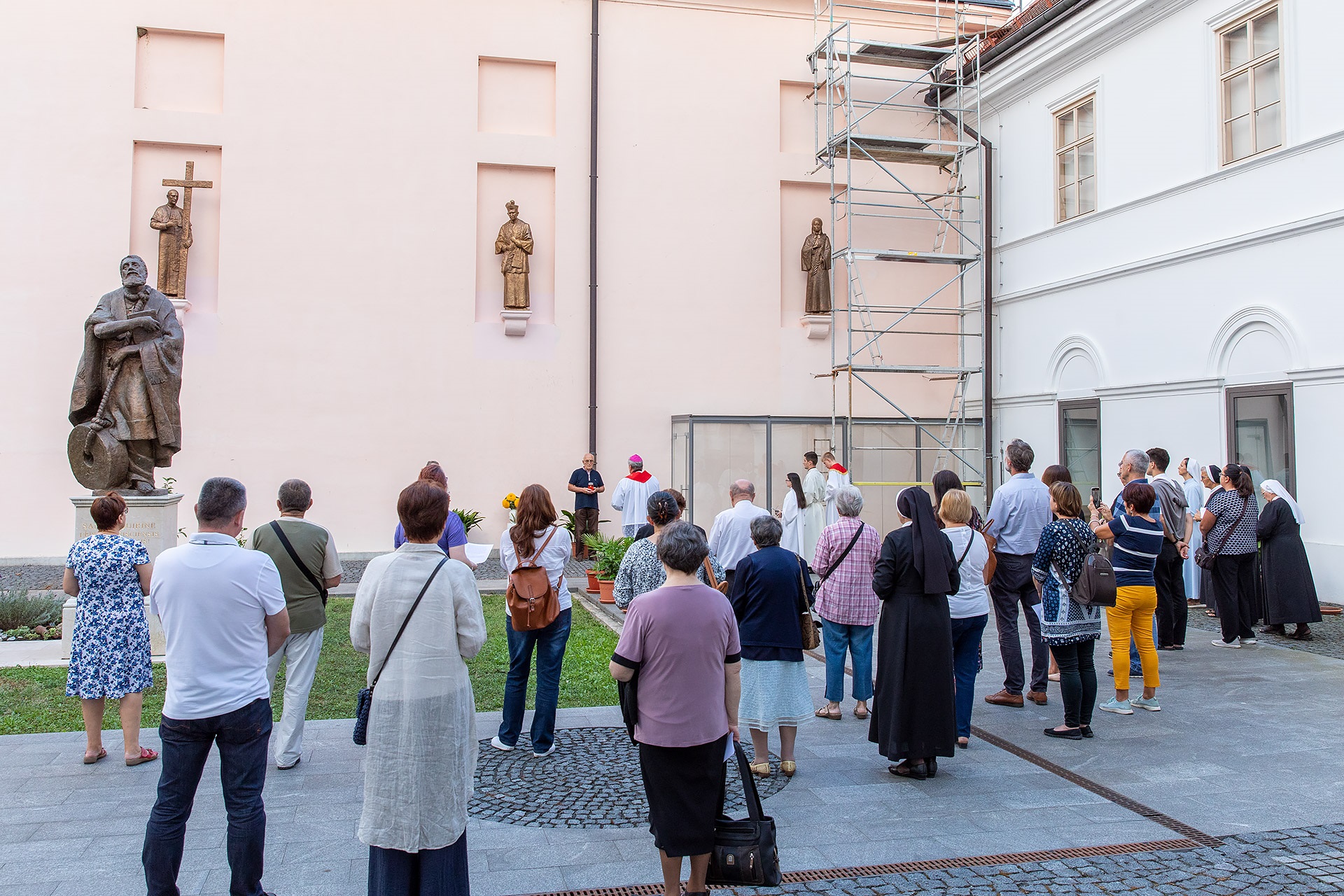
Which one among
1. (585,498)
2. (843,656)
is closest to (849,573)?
(843,656)

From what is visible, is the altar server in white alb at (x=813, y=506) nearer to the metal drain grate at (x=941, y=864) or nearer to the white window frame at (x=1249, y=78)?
the white window frame at (x=1249, y=78)

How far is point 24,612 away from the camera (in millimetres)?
10297

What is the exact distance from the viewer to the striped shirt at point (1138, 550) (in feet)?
21.8

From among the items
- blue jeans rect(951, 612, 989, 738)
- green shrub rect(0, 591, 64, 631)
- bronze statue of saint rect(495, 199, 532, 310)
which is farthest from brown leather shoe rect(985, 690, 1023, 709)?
bronze statue of saint rect(495, 199, 532, 310)

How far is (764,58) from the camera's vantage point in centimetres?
1780

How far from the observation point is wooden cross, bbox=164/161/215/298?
15508 mm

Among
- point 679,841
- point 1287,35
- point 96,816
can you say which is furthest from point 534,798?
point 1287,35

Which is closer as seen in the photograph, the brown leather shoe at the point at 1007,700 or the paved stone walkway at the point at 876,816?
the paved stone walkway at the point at 876,816

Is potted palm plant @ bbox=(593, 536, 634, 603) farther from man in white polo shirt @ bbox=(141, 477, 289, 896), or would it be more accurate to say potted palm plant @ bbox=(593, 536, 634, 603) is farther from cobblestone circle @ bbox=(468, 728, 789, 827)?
man in white polo shirt @ bbox=(141, 477, 289, 896)

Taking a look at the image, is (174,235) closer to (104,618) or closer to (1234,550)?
(104,618)

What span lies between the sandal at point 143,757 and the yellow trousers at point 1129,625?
593cm

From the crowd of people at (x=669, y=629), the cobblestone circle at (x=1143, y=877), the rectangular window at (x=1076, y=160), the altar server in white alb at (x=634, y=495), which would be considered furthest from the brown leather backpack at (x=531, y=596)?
the rectangular window at (x=1076, y=160)

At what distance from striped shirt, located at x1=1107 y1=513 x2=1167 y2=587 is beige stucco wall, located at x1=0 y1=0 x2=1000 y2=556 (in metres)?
11.1

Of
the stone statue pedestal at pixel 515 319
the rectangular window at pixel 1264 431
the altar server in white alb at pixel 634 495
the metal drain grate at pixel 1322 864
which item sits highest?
the stone statue pedestal at pixel 515 319
